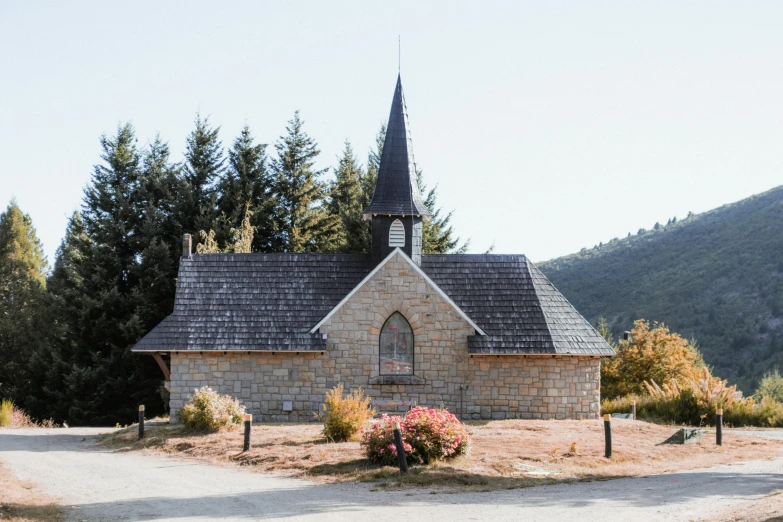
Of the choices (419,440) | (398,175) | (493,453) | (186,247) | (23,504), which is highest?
(398,175)

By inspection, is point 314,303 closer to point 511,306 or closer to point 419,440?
point 511,306

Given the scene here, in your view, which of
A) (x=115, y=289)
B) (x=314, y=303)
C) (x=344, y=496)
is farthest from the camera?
(x=115, y=289)

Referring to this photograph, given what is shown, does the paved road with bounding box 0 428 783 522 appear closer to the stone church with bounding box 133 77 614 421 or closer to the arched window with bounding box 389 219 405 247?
the stone church with bounding box 133 77 614 421

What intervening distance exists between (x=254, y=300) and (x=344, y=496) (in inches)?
474

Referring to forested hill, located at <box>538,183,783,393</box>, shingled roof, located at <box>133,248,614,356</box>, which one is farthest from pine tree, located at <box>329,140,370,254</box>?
forested hill, located at <box>538,183,783,393</box>

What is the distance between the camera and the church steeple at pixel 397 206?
2564 cm

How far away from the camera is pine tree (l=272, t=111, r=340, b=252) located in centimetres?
4016

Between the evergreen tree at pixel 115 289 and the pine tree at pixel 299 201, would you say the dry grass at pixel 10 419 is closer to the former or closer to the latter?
the evergreen tree at pixel 115 289

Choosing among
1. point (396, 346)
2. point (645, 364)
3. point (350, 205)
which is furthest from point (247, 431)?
point (350, 205)

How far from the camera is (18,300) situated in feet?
136

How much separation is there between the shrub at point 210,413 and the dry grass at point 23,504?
6148 mm

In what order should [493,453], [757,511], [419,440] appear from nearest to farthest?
[757,511] < [419,440] < [493,453]

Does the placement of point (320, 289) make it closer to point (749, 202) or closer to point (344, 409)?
point (344, 409)

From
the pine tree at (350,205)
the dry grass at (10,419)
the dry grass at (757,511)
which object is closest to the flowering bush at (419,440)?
the dry grass at (757,511)
